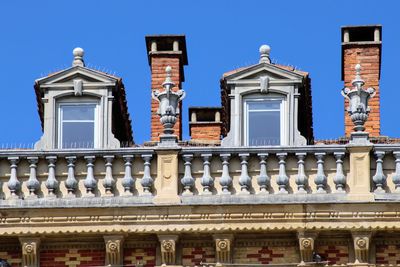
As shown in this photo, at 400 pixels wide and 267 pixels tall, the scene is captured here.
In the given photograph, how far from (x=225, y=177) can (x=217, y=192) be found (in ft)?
0.92

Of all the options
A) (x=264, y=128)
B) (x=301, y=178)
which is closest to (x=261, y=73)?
(x=264, y=128)

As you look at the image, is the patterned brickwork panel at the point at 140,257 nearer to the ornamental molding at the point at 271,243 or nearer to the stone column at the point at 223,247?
the stone column at the point at 223,247

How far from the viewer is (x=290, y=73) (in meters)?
37.1

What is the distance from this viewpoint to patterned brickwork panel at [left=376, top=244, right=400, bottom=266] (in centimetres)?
3497

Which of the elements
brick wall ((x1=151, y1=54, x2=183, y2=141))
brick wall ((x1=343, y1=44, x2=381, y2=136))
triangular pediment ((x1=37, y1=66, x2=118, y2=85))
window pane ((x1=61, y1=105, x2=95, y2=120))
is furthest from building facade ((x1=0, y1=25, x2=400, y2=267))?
brick wall ((x1=151, y1=54, x2=183, y2=141))

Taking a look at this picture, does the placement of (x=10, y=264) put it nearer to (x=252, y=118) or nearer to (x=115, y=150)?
(x=115, y=150)

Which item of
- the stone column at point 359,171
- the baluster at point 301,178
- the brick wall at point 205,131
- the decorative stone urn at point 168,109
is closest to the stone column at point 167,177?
the decorative stone urn at point 168,109

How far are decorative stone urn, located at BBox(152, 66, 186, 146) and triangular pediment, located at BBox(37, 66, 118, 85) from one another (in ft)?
4.74

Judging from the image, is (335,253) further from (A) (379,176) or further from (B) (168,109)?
(B) (168,109)

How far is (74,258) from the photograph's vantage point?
1391 inches

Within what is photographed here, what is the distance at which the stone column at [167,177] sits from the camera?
35438 mm

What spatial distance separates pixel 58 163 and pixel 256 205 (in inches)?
137

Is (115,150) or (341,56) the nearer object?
(115,150)

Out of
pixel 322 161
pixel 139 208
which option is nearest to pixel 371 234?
pixel 322 161
